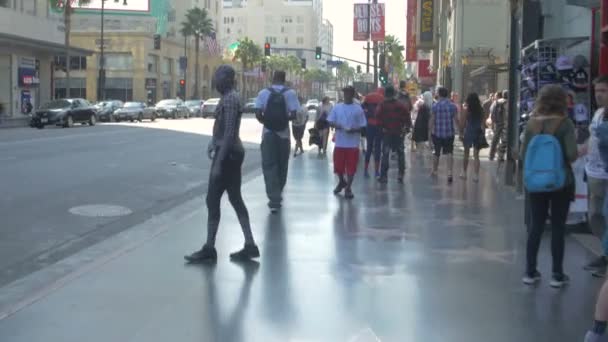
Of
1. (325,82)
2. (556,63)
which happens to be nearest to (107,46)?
(556,63)

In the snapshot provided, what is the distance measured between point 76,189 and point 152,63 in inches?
2782

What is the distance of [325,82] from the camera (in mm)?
192750

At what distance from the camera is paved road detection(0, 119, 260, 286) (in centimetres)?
941

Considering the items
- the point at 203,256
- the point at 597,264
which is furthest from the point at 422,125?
the point at 203,256

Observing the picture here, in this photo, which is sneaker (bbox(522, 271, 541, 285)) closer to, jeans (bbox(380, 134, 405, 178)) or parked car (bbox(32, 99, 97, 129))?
jeans (bbox(380, 134, 405, 178))

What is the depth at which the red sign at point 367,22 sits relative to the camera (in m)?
42.0

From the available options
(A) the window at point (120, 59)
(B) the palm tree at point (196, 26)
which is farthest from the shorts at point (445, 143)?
(B) the palm tree at point (196, 26)

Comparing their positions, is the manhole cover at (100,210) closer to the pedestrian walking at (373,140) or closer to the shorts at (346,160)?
the shorts at (346,160)

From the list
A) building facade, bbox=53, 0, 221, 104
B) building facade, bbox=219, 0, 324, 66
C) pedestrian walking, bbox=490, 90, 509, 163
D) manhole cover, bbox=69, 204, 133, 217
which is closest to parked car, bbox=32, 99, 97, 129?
building facade, bbox=53, 0, 221, 104

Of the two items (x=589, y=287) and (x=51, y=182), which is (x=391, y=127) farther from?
(x=589, y=287)

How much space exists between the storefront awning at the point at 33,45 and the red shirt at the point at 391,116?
123ft

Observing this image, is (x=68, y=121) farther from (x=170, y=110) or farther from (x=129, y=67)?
(x=129, y=67)

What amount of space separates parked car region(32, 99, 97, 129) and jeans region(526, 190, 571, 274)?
38221mm

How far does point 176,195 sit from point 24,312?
25.9ft
